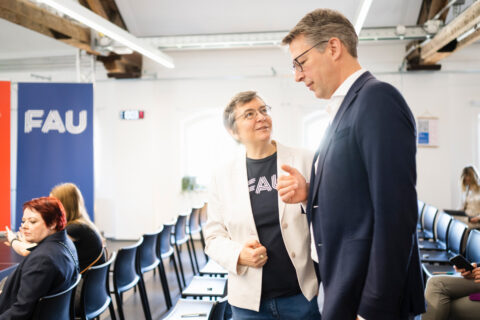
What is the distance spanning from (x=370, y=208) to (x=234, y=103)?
3.60 ft

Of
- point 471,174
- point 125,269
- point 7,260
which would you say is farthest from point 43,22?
point 471,174

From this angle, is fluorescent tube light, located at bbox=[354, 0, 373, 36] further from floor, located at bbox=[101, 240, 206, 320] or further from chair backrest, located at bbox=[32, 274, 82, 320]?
floor, located at bbox=[101, 240, 206, 320]

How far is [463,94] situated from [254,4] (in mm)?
4397

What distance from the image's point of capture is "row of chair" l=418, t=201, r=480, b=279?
12.1 ft

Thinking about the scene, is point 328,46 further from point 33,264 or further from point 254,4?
point 254,4

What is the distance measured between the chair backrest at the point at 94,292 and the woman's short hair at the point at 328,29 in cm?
246

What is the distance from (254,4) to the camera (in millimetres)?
7156

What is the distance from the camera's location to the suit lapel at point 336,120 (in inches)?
44.9

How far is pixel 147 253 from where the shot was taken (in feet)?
13.9

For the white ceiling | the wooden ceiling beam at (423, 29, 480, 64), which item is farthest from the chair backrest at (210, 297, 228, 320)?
the white ceiling

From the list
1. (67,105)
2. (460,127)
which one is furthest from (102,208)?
(460,127)

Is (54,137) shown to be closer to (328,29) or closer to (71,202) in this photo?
(71,202)

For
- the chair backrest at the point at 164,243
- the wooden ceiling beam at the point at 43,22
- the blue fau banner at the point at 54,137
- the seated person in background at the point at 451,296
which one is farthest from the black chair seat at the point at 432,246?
the wooden ceiling beam at the point at 43,22

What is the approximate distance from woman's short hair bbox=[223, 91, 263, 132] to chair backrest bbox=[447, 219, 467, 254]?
127 inches
